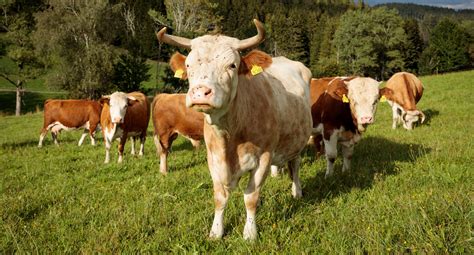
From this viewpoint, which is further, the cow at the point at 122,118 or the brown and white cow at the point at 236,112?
the cow at the point at 122,118

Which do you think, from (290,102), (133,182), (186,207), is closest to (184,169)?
(133,182)

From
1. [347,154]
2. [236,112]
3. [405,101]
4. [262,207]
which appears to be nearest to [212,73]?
[236,112]

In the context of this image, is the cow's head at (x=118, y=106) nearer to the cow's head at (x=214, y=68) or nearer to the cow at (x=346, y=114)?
the cow at (x=346, y=114)

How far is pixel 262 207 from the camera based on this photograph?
491cm

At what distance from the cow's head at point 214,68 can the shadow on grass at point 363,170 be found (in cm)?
251

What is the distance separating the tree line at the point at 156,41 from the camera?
3434 cm

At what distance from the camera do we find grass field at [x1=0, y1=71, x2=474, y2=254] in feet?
12.2

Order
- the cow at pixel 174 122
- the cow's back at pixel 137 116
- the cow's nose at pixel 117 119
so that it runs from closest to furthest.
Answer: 1. the cow at pixel 174 122
2. the cow's nose at pixel 117 119
3. the cow's back at pixel 137 116

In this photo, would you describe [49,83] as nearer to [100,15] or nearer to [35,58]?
[35,58]

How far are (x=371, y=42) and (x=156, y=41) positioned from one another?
129 feet

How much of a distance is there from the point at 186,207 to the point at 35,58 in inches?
1418

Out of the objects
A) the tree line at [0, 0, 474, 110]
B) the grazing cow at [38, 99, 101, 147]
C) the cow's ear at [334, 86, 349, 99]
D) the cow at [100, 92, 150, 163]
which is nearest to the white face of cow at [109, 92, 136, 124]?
the cow at [100, 92, 150, 163]

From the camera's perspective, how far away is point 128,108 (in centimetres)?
1041

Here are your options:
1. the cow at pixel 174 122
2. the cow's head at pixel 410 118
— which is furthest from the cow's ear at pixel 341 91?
the cow's head at pixel 410 118
